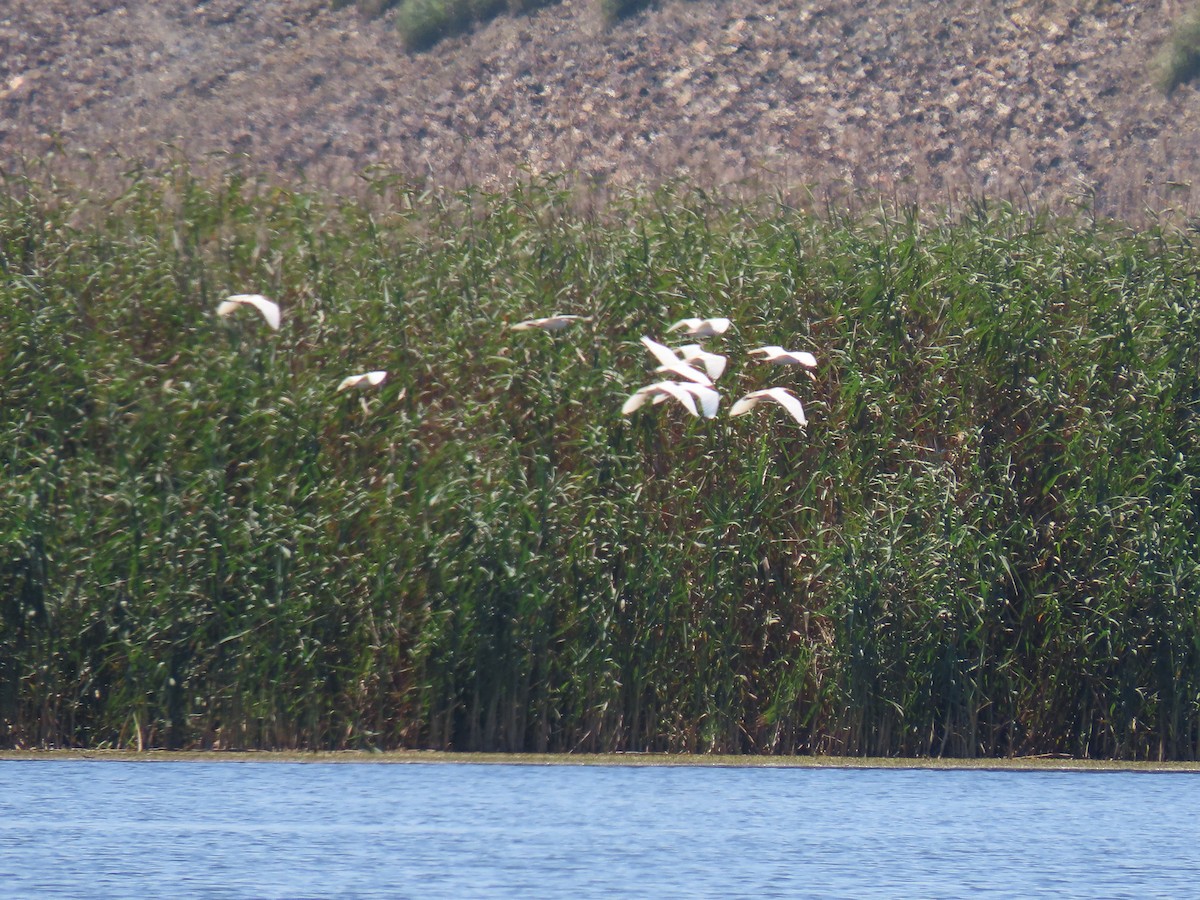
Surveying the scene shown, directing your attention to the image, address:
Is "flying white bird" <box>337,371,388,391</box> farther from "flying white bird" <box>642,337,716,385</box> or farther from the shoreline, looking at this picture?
the shoreline

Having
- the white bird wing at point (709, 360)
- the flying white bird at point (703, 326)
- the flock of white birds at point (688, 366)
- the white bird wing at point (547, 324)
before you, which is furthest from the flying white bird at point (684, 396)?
the white bird wing at point (547, 324)

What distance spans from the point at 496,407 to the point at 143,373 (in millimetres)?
1360

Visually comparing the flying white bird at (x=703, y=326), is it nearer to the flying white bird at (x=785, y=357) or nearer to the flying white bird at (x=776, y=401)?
the flying white bird at (x=785, y=357)

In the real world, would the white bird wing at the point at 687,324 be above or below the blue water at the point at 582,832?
above

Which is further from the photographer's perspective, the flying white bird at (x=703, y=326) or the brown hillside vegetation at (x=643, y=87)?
the brown hillside vegetation at (x=643, y=87)

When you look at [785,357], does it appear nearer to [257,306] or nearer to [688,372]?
[688,372]

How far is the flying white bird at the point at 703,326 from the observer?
6496mm

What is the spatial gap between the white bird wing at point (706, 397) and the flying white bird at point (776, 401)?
0.66ft

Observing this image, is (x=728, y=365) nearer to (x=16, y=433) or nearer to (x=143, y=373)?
(x=143, y=373)

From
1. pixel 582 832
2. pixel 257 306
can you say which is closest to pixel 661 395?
pixel 257 306

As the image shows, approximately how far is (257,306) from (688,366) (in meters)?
1.66

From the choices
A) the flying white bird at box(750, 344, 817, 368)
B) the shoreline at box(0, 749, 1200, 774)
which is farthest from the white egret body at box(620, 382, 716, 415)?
the shoreline at box(0, 749, 1200, 774)

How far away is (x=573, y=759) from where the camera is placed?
6.25 meters

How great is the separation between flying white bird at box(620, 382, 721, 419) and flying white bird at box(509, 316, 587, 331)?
477 millimetres
